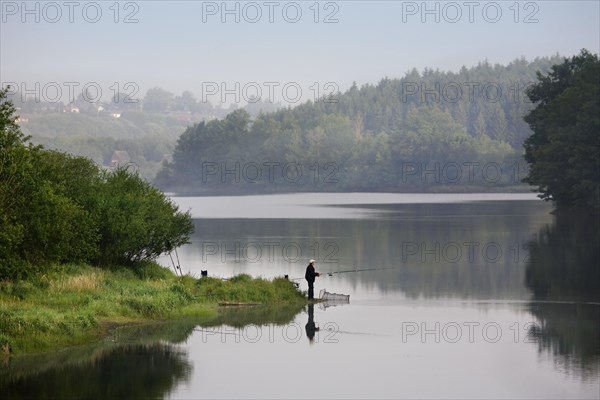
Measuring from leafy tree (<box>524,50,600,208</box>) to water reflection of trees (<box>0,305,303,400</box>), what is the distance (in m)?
87.2

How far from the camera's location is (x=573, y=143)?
A: 123 meters

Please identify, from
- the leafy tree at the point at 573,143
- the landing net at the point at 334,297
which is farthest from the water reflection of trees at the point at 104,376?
the leafy tree at the point at 573,143

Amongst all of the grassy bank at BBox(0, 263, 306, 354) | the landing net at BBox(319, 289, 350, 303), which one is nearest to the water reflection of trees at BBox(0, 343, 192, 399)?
the grassy bank at BBox(0, 263, 306, 354)

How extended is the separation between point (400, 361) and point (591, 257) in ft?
136

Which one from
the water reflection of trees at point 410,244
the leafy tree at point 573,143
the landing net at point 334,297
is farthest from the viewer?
the leafy tree at point 573,143

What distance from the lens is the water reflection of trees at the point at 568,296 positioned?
3662 centimetres

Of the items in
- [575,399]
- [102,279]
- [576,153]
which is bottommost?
[575,399]

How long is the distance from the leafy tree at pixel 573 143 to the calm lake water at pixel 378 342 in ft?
150

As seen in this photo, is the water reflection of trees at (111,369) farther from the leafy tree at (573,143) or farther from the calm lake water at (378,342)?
the leafy tree at (573,143)

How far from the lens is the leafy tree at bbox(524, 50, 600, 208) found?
12094 centimetres

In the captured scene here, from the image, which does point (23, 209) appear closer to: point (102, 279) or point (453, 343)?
point (102, 279)

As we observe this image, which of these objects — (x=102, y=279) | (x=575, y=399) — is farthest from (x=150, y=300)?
(x=575, y=399)

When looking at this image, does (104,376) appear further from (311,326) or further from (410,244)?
(410,244)

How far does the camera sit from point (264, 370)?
33.2m
